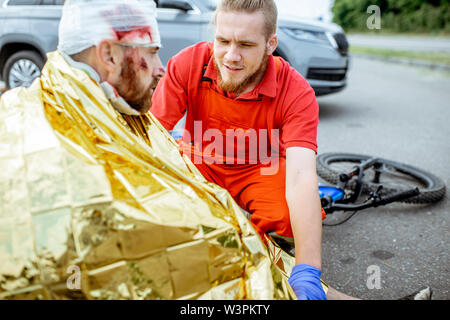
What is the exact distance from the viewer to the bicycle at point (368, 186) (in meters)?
2.61

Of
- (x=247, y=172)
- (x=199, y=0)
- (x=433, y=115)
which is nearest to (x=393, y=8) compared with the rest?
(x=433, y=115)

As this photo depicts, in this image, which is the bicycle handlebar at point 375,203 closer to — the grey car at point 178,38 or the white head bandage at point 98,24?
the white head bandage at point 98,24

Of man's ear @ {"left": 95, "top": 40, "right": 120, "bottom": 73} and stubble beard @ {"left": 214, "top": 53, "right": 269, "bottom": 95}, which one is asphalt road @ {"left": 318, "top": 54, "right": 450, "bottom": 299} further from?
man's ear @ {"left": 95, "top": 40, "right": 120, "bottom": 73}

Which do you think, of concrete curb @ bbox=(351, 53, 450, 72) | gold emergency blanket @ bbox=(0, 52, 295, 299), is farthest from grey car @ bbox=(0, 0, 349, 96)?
concrete curb @ bbox=(351, 53, 450, 72)

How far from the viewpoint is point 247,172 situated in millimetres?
2105

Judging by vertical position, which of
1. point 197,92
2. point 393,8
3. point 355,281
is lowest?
point 355,281

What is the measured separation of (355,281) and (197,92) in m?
1.31

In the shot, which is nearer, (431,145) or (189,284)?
(189,284)

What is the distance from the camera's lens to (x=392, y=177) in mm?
3494

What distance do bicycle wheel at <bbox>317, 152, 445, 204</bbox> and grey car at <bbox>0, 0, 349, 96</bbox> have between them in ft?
5.75

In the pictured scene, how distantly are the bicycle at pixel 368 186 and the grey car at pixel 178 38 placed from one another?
6.07 ft

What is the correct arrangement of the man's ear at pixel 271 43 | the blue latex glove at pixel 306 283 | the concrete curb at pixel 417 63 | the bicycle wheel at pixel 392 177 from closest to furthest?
1. the blue latex glove at pixel 306 283
2. the man's ear at pixel 271 43
3. the bicycle wheel at pixel 392 177
4. the concrete curb at pixel 417 63

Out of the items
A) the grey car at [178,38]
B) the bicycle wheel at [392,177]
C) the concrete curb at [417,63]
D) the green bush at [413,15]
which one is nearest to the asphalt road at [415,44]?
the concrete curb at [417,63]
